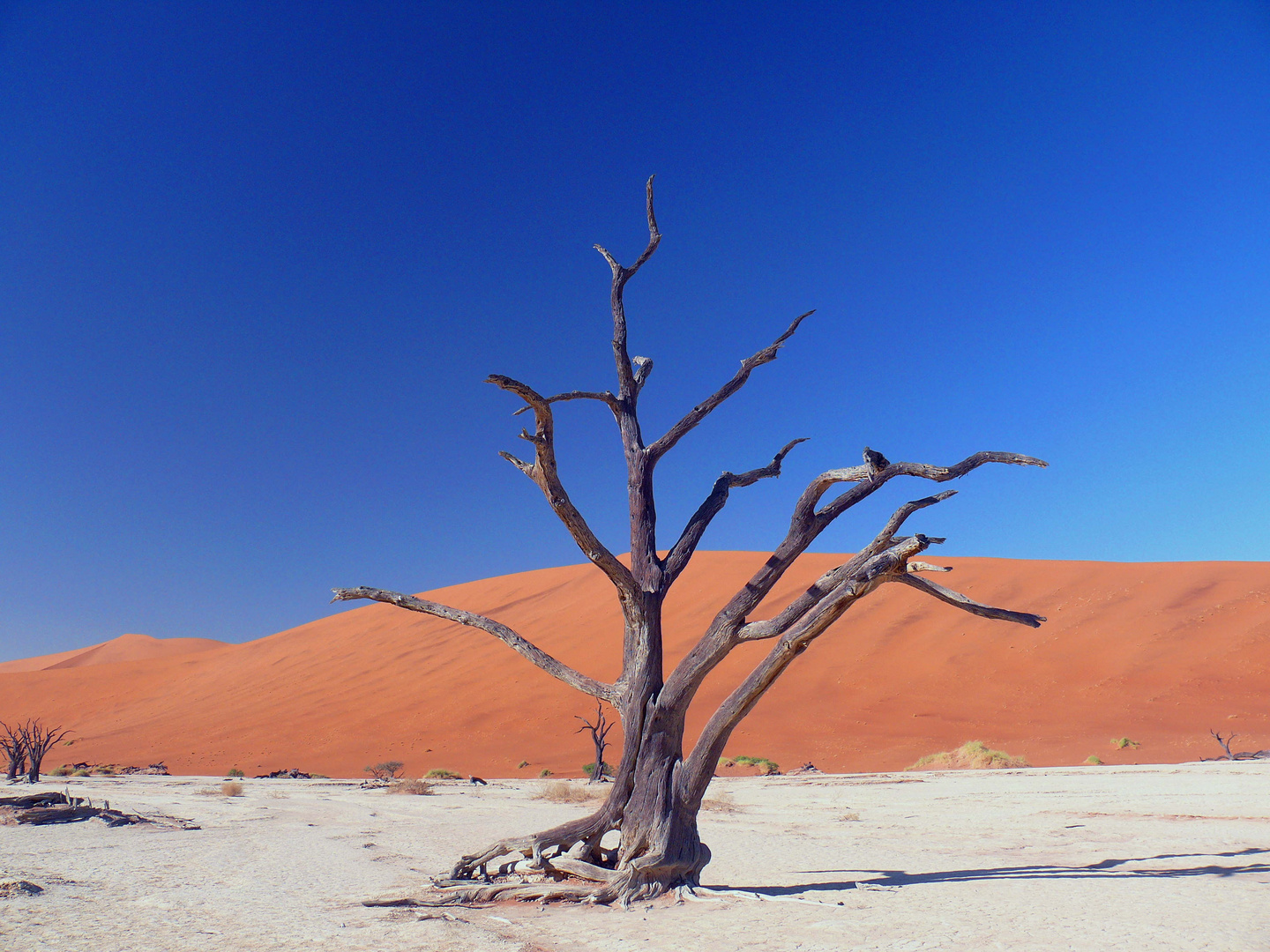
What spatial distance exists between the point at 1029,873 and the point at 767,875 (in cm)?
205

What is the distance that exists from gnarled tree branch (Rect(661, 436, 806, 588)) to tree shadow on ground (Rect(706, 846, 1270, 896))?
231 centimetres

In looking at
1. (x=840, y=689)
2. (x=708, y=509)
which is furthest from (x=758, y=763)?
(x=708, y=509)

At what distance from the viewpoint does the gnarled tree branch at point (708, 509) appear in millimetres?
5781

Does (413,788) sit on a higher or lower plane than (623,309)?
lower

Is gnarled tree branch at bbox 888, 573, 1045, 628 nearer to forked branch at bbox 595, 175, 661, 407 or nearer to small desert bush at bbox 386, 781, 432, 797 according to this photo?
forked branch at bbox 595, 175, 661, 407

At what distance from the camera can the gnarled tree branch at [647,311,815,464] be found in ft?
19.4

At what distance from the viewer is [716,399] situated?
6012 millimetres

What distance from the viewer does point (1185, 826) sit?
837 centimetres

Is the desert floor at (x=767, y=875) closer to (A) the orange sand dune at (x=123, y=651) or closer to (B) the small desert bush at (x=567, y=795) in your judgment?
(B) the small desert bush at (x=567, y=795)

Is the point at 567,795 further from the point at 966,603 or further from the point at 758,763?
the point at 966,603

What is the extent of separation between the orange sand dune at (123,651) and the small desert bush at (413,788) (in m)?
78.4

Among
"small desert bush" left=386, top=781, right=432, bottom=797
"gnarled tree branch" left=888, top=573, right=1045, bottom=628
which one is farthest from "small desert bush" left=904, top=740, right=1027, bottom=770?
"gnarled tree branch" left=888, top=573, right=1045, bottom=628

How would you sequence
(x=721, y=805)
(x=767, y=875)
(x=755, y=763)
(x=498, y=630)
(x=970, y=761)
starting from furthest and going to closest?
1. (x=755, y=763)
2. (x=970, y=761)
3. (x=721, y=805)
4. (x=767, y=875)
5. (x=498, y=630)

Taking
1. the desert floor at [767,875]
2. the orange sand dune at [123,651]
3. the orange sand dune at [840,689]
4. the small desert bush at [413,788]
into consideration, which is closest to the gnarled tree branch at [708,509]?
the desert floor at [767,875]
